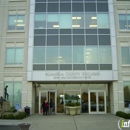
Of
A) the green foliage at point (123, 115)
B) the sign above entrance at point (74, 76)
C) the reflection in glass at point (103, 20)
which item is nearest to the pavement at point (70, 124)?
the green foliage at point (123, 115)

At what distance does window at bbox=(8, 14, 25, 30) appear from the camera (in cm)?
2519

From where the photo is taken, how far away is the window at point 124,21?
2506 cm

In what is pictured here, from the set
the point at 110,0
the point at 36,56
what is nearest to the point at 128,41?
the point at 110,0

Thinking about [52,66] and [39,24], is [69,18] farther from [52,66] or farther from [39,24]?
[52,66]

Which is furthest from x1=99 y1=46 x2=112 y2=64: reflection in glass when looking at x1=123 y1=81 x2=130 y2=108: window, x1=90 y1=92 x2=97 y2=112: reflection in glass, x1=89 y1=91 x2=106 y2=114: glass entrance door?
x1=90 y1=92 x2=97 y2=112: reflection in glass

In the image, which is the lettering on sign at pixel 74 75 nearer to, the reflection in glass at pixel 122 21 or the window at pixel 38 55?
the window at pixel 38 55

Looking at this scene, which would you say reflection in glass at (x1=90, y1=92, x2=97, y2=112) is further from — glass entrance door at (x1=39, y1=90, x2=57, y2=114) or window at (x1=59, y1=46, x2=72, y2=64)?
window at (x1=59, y1=46, x2=72, y2=64)

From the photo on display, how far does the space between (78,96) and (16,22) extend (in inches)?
459

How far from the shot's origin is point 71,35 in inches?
966

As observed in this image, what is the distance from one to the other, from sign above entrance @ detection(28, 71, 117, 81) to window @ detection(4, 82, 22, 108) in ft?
6.10

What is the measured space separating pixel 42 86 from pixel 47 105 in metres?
3.55

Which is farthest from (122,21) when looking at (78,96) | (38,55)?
(38,55)

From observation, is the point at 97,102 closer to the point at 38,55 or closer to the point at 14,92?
the point at 38,55

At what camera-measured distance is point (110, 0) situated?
999 inches
